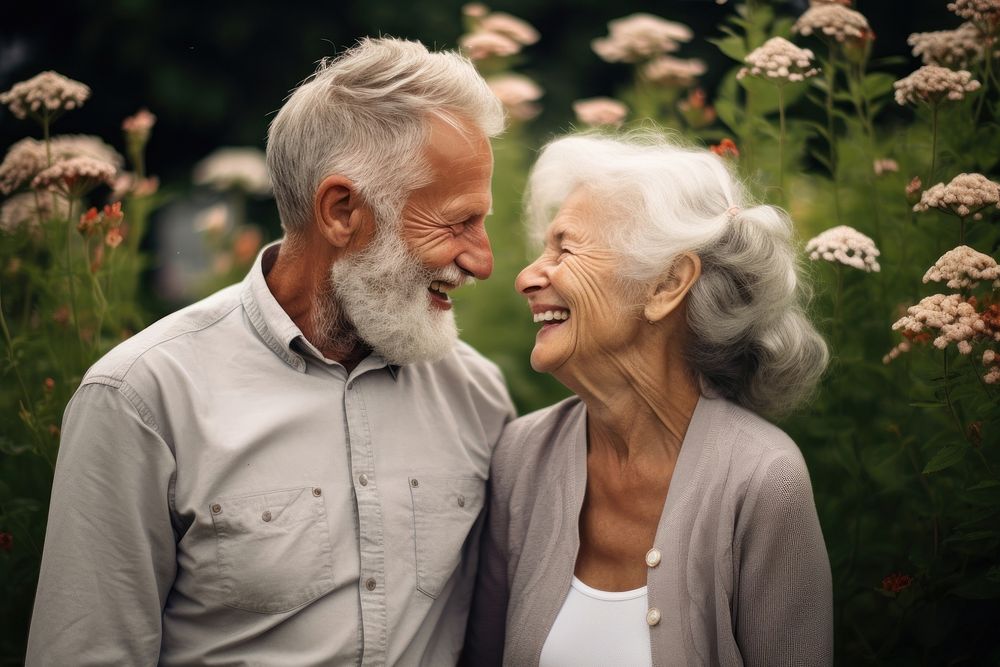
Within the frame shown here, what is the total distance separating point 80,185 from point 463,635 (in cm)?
164

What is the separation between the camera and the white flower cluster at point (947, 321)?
7.09ft

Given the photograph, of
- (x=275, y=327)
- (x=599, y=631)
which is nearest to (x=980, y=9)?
(x=599, y=631)

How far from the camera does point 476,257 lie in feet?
8.83

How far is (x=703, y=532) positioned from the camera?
2.33m

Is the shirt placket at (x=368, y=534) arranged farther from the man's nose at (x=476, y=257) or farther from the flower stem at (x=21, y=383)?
the flower stem at (x=21, y=383)

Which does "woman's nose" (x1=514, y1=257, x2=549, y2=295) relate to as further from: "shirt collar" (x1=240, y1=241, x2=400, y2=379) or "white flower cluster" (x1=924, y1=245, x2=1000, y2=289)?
"white flower cluster" (x1=924, y1=245, x2=1000, y2=289)

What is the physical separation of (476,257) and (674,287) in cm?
55

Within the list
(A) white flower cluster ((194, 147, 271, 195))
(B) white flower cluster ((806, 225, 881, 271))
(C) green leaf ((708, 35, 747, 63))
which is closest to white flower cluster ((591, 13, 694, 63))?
(C) green leaf ((708, 35, 747, 63))

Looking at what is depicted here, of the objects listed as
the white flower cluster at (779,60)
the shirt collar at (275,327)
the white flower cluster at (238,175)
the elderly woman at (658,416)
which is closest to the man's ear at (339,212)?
the shirt collar at (275,327)

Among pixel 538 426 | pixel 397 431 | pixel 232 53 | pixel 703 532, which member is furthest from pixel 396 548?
pixel 232 53

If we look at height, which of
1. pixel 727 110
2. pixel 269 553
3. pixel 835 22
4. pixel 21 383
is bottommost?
pixel 269 553

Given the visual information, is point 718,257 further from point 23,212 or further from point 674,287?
point 23,212

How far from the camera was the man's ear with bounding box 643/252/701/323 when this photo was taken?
8.14 ft

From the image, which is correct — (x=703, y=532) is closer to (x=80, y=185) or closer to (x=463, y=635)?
(x=463, y=635)
